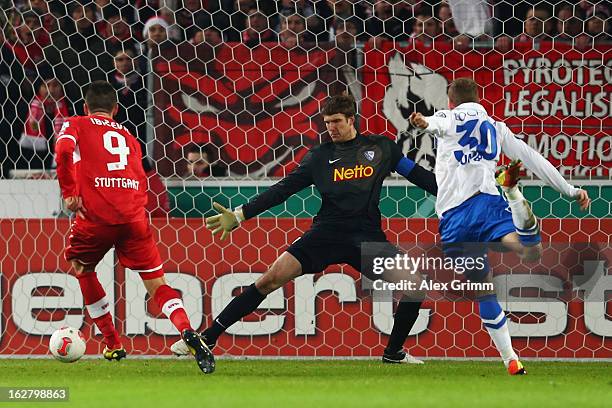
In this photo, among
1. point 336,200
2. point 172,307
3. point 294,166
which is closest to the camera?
point 172,307

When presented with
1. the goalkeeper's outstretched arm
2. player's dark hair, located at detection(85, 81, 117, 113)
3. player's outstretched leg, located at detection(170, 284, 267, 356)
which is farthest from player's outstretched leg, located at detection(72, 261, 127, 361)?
player's dark hair, located at detection(85, 81, 117, 113)

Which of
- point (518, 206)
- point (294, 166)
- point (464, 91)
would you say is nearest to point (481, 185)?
point (518, 206)

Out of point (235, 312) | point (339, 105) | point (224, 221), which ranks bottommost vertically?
point (235, 312)

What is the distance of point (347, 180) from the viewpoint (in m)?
7.50

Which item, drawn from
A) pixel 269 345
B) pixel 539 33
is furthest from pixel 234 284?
pixel 539 33

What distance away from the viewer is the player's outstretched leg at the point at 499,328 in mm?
6879

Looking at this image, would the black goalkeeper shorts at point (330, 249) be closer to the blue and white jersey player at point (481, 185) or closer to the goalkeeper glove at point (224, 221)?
the goalkeeper glove at point (224, 221)

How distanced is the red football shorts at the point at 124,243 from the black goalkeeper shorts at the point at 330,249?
87cm

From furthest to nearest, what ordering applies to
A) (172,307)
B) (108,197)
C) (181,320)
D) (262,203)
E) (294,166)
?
1. (294,166)
2. (262,203)
3. (108,197)
4. (172,307)
5. (181,320)

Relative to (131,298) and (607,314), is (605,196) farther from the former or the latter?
(131,298)

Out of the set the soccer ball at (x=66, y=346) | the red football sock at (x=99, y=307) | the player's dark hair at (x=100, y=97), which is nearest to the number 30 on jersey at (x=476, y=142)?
the player's dark hair at (x=100, y=97)

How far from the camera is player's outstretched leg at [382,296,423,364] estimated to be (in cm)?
764

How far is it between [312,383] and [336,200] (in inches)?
59.6

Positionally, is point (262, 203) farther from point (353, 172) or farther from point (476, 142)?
point (476, 142)
